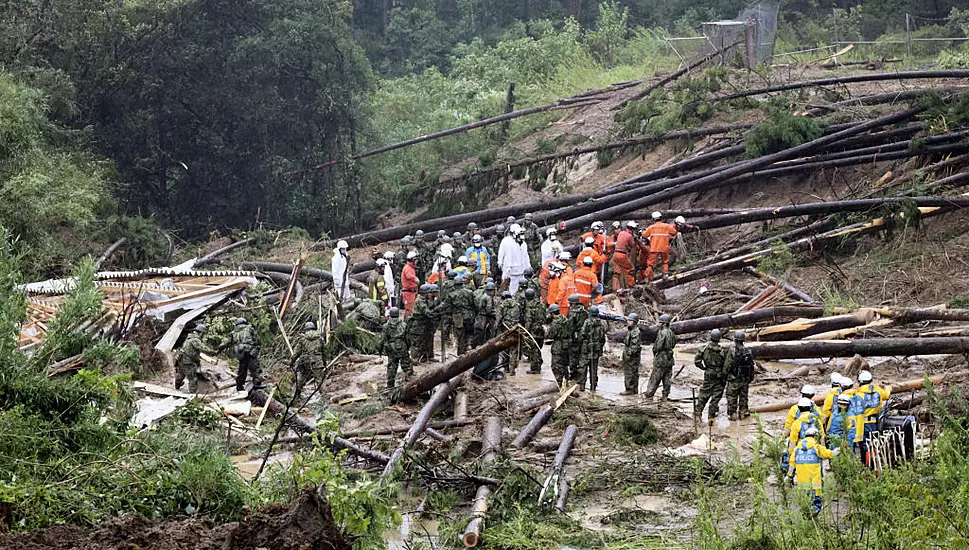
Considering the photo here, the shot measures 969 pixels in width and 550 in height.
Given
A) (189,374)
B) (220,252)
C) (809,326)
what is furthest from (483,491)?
(220,252)

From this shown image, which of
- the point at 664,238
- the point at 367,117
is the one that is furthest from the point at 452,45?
the point at 664,238

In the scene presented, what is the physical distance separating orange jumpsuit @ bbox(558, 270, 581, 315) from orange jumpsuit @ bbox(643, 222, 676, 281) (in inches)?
145

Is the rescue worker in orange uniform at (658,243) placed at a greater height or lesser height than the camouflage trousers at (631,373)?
greater

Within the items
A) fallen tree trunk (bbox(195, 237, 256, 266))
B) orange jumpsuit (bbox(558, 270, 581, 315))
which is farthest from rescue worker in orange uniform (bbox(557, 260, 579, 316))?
fallen tree trunk (bbox(195, 237, 256, 266))

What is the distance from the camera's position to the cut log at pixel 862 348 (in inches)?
639

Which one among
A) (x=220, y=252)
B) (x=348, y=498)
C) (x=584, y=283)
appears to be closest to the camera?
(x=348, y=498)

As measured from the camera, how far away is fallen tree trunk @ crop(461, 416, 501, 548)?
444 inches

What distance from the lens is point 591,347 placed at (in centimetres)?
1678

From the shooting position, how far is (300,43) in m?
32.5

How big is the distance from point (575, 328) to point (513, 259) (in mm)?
4710

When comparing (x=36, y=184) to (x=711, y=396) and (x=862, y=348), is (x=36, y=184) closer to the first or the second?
(x=711, y=396)

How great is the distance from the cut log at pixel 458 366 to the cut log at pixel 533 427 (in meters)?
0.99

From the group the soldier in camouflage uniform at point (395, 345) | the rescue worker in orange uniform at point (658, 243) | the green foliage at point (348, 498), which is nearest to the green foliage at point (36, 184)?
the soldier in camouflage uniform at point (395, 345)

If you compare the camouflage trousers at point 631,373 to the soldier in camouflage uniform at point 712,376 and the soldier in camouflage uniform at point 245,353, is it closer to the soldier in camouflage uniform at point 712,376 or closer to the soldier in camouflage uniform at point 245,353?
the soldier in camouflage uniform at point 712,376
